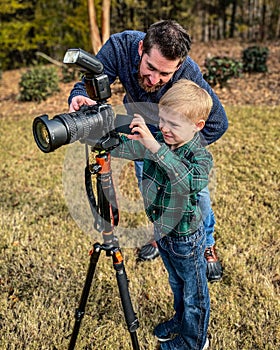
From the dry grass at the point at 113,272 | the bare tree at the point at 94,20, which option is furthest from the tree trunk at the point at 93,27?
the dry grass at the point at 113,272

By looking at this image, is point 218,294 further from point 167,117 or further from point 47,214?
point 47,214

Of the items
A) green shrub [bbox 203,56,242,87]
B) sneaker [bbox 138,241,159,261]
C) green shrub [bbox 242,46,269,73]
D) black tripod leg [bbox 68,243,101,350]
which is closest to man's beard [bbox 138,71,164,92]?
black tripod leg [bbox 68,243,101,350]

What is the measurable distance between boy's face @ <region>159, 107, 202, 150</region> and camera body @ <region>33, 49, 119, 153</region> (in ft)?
0.74

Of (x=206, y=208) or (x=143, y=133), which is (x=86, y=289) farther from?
(x=206, y=208)

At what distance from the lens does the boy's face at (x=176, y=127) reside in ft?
5.32

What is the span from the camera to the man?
186cm

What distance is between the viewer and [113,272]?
292cm

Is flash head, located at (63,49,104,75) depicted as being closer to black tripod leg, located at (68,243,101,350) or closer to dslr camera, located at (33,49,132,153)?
dslr camera, located at (33,49,132,153)

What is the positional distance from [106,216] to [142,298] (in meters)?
1.17

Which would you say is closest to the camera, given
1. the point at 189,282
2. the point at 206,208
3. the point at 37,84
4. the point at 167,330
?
the point at 189,282

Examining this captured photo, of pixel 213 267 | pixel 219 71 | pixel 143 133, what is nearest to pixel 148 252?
pixel 213 267

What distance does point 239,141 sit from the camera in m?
5.38

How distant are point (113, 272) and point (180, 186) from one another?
1.50 m

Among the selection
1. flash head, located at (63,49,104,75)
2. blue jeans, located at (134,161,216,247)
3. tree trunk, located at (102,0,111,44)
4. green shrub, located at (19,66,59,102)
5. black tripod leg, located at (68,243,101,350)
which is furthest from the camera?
tree trunk, located at (102,0,111,44)
